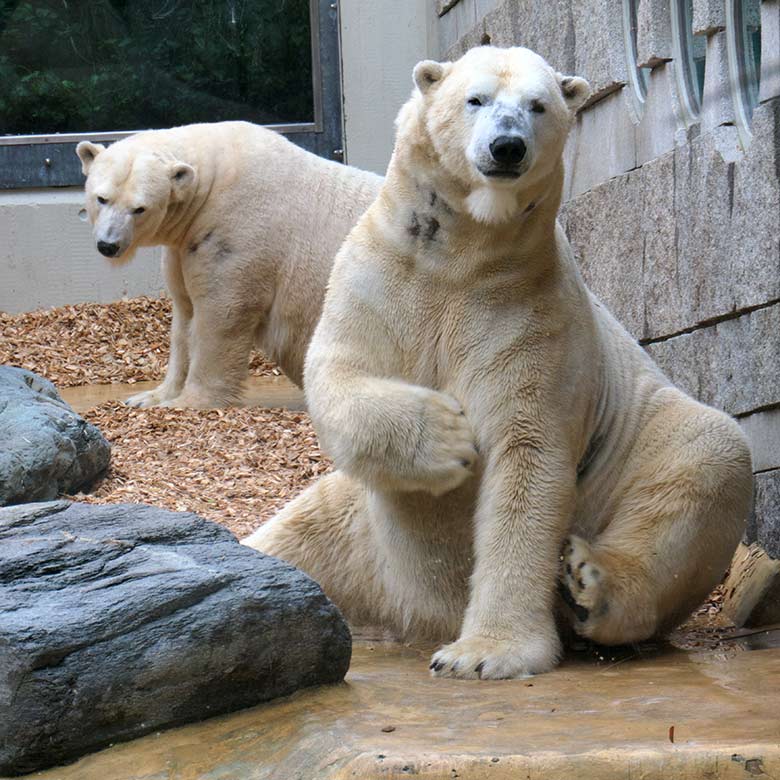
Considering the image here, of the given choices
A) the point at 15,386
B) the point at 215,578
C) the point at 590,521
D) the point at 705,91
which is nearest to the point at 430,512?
the point at 590,521

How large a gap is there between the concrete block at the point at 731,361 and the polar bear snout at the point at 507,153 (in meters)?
1.28

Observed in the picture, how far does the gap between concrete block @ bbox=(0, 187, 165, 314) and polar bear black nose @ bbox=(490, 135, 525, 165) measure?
659 centimetres

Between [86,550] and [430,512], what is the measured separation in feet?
2.80

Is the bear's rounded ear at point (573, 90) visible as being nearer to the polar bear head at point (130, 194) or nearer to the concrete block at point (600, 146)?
the concrete block at point (600, 146)

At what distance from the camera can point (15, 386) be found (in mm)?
5566

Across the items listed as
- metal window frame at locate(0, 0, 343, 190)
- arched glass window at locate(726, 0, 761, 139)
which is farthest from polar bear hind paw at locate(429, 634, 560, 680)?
metal window frame at locate(0, 0, 343, 190)

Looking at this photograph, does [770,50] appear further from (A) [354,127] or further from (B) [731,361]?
(A) [354,127]

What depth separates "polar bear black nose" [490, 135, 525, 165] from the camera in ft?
9.63

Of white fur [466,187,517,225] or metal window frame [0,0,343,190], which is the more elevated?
metal window frame [0,0,343,190]

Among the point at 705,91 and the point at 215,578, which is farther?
the point at 705,91

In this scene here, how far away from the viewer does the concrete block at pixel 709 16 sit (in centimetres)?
421

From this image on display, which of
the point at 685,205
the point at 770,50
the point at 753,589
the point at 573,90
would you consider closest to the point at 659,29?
the point at 685,205

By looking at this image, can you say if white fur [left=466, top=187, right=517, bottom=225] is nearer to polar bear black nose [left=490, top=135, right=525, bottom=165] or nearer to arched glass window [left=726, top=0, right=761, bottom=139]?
polar bear black nose [left=490, top=135, right=525, bottom=165]

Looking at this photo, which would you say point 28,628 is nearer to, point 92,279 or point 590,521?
point 590,521
